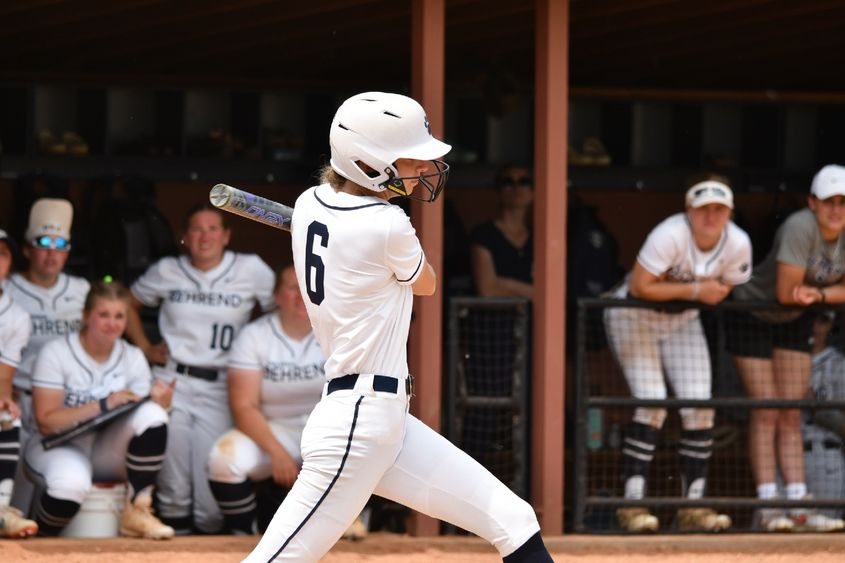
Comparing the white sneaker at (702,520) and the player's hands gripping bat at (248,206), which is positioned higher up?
the player's hands gripping bat at (248,206)

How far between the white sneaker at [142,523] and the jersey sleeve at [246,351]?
2.16 ft

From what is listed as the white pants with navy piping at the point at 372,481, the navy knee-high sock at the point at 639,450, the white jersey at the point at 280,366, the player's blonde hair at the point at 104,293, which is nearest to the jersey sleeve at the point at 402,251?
the white pants with navy piping at the point at 372,481

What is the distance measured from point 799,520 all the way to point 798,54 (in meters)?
2.83

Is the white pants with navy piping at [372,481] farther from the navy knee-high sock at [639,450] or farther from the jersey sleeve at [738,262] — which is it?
the jersey sleeve at [738,262]

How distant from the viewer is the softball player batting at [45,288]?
605 cm

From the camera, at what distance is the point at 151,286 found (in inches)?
248

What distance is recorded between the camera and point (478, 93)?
847cm

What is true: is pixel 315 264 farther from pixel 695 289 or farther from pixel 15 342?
pixel 695 289

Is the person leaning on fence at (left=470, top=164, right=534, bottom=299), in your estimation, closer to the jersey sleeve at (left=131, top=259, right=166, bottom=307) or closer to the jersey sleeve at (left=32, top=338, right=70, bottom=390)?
the jersey sleeve at (left=131, top=259, right=166, bottom=307)

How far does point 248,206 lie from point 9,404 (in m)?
2.24

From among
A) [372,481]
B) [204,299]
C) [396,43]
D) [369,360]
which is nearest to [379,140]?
[369,360]

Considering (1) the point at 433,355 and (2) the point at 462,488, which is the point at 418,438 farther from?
(1) the point at 433,355

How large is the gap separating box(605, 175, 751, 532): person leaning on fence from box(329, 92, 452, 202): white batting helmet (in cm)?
243

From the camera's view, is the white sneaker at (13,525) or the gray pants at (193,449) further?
the gray pants at (193,449)
